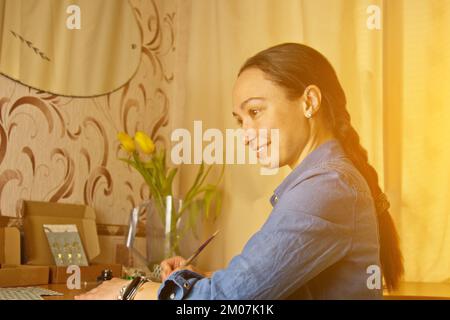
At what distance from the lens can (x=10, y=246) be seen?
44.1 inches

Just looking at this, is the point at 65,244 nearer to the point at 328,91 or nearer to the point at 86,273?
the point at 86,273

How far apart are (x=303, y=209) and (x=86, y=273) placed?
2.15 ft

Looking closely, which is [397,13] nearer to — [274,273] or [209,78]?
[209,78]

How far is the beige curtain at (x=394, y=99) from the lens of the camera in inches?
48.2

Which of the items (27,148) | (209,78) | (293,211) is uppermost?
(209,78)

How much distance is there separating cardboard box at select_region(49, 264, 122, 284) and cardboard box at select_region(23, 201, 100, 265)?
0.09 metres

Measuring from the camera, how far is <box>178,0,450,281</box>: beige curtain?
1.22 metres

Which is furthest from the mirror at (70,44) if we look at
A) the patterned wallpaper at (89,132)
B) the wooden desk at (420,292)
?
the wooden desk at (420,292)

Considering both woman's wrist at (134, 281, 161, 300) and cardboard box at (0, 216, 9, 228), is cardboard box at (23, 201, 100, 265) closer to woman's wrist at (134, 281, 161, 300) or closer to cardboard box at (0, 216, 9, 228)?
cardboard box at (0, 216, 9, 228)

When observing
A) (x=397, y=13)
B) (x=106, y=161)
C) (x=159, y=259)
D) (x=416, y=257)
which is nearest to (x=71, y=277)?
(x=159, y=259)

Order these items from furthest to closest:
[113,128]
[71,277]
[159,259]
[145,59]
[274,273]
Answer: [145,59]
[113,128]
[159,259]
[71,277]
[274,273]

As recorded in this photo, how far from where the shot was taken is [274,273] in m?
0.61
